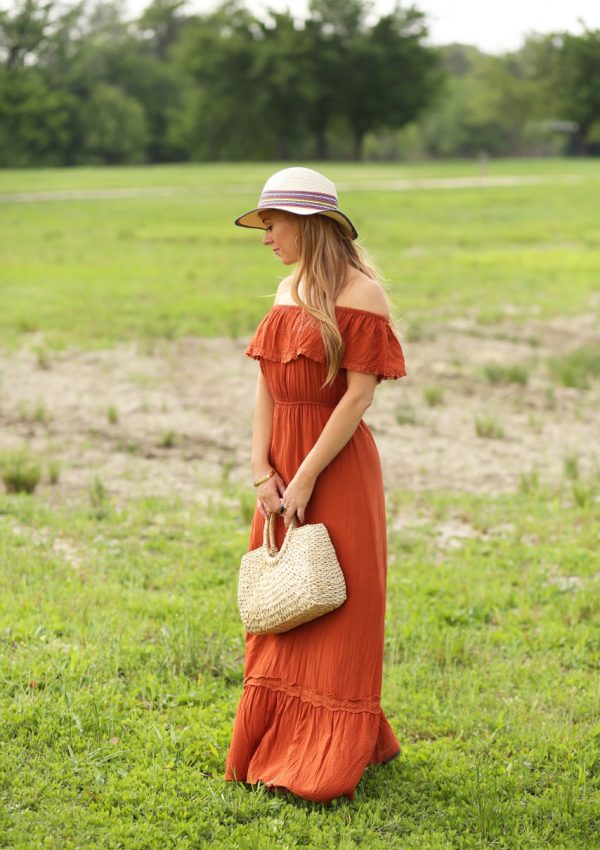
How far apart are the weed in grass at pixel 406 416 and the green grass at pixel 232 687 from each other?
2.46m

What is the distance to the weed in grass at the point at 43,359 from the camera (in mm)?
11500

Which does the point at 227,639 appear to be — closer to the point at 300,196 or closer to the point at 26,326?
the point at 300,196

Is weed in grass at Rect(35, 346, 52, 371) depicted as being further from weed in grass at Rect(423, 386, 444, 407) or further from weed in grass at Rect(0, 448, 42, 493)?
weed in grass at Rect(423, 386, 444, 407)

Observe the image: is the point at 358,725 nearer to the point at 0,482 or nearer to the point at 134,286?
the point at 0,482

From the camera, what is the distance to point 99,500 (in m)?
7.34

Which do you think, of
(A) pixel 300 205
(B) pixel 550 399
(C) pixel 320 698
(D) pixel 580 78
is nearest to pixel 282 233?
(A) pixel 300 205

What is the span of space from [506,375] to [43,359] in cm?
490

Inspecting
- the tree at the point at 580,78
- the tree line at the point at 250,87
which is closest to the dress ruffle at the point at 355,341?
the tree line at the point at 250,87

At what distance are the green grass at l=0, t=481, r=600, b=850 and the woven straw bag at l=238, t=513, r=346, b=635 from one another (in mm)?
655

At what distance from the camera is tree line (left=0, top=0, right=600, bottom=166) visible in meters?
76.4

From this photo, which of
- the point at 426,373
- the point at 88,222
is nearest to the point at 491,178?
the point at 88,222

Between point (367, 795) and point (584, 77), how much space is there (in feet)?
288

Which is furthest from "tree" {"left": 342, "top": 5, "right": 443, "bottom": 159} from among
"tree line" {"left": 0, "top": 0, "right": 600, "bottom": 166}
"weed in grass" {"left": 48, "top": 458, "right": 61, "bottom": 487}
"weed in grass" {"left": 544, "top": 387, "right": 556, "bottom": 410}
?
"weed in grass" {"left": 48, "top": 458, "right": 61, "bottom": 487}

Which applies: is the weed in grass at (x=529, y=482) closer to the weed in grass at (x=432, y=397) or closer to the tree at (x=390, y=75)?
the weed in grass at (x=432, y=397)
